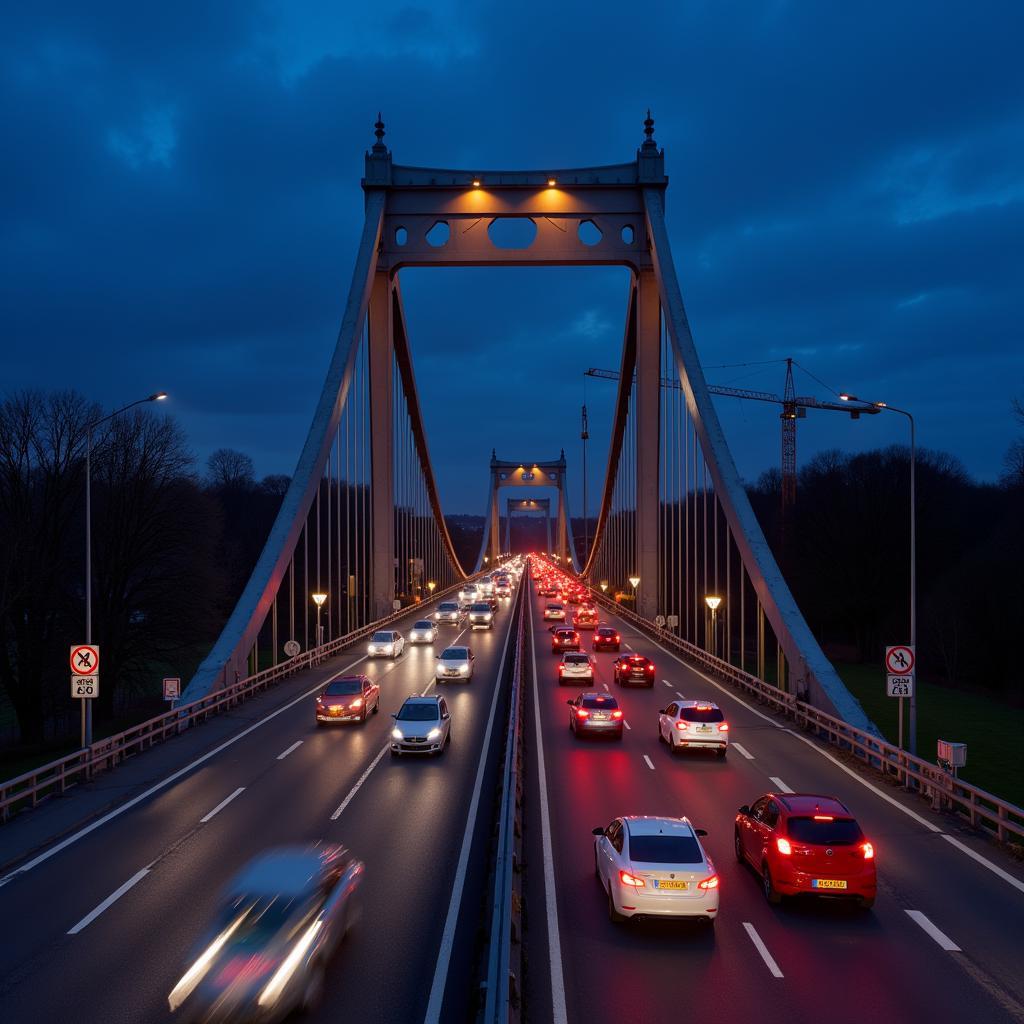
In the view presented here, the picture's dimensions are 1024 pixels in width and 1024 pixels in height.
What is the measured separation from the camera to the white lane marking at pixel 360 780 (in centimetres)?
1783

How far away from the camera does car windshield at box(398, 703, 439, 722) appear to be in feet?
76.9

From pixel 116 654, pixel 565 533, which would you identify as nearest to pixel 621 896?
pixel 116 654

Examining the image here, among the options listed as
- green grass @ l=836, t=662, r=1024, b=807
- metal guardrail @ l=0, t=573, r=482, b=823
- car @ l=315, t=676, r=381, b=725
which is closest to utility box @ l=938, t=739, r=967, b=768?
green grass @ l=836, t=662, r=1024, b=807

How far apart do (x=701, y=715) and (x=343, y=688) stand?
10.4m

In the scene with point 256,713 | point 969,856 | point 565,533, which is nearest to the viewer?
point 969,856

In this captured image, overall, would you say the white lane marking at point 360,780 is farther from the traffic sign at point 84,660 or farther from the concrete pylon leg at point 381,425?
the concrete pylon leg at point 381,425

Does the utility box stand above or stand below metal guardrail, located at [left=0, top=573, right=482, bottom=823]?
above

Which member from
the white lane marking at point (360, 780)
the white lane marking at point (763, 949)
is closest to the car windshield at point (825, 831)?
the white lane marking at point (763, 949)

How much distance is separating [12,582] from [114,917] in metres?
28.6

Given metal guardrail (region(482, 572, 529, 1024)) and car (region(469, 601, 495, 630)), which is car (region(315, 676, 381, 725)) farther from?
car (region(469, 601, 495, 630))

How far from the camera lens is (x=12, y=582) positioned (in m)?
37.4

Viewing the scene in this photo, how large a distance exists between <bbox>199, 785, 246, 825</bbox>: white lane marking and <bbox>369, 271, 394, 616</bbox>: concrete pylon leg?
34.5 m

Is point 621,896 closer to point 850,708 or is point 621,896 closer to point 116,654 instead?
point 850,708

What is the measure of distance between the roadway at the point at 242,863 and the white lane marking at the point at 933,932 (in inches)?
222
